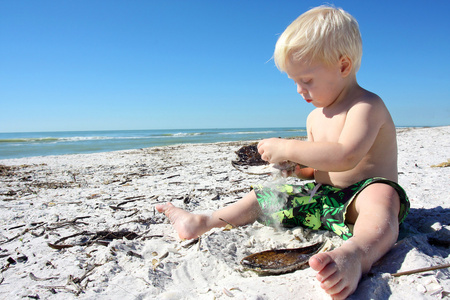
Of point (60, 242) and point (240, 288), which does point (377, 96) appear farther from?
point (60, 242)

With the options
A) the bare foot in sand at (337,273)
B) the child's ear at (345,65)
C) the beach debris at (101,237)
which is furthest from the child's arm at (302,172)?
the beach debris at (101,237)

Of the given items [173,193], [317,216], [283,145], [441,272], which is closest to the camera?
[441,272]

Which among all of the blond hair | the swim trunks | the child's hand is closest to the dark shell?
the swim trunks

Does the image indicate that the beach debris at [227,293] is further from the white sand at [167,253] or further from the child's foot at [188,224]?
the child's foot at [188,224]

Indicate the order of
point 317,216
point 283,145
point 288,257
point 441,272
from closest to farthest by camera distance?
point 441,272, point 288,257, point 283,145, point 317,216

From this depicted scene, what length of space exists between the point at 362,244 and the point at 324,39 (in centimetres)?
113

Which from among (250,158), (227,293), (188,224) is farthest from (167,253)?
(250,158)

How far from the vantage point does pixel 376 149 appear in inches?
69.8

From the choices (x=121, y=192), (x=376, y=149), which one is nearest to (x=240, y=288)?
(x=376, y=149)

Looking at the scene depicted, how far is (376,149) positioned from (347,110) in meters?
0.29

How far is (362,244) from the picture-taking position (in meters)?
1.26

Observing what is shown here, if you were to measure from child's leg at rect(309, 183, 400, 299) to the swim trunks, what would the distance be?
72 millimetres

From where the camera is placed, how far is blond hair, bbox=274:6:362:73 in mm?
1708

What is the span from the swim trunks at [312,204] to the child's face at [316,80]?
0.57 meters
